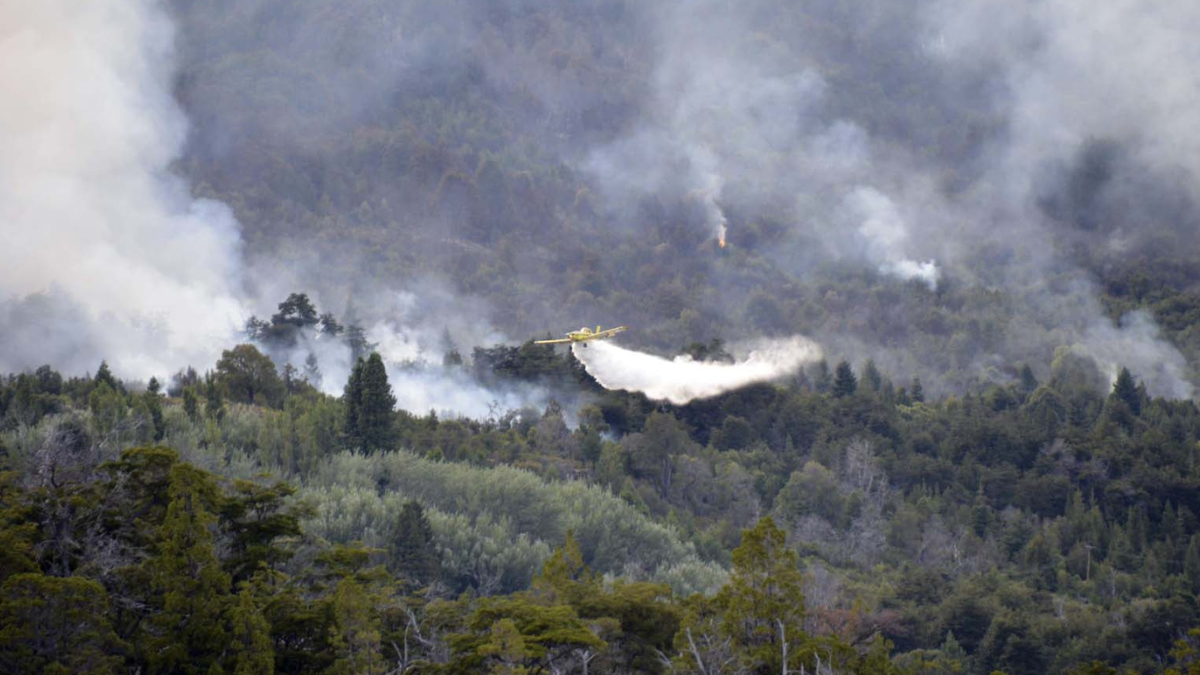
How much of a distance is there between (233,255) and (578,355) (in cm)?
7062

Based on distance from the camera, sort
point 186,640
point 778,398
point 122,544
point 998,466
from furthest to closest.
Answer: point 778,398, point 998,466, point 122,544, point 186,640

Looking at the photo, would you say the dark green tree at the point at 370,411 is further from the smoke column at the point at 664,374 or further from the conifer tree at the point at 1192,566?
the conifer tree at the point at 1192,566

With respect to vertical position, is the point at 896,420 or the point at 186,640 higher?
the point at 896,420

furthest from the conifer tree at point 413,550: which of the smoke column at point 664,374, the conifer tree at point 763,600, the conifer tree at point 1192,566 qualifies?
the conifer tree at point 1192,566

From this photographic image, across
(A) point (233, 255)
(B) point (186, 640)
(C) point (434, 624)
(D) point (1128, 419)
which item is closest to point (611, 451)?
(D) point (1128, 419)

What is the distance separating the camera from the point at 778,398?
129125mm

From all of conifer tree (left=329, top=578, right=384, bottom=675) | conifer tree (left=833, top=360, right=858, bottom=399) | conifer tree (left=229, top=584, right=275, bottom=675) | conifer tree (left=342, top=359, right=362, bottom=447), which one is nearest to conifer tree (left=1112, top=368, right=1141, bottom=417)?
conifer tree (left=833, top=360, right=858, bottom=399)

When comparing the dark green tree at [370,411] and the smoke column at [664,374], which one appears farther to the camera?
the smoke column at [664,374]

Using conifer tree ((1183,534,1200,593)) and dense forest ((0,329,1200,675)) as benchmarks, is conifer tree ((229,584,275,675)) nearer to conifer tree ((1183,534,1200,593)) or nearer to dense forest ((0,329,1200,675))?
dense forest ((0,329,1200,675))

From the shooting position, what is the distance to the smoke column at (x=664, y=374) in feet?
406

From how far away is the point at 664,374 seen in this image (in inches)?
4980

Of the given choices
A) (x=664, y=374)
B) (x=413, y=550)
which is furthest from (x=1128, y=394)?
(x=413, y=550)

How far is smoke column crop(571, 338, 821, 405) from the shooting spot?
12362 centimetres

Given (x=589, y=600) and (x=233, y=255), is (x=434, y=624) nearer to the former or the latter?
(x=589, y=600)
